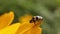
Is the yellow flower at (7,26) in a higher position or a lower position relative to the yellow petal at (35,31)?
higher

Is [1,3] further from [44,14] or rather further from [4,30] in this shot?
[4,30]

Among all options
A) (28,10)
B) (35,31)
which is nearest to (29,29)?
(35,31)

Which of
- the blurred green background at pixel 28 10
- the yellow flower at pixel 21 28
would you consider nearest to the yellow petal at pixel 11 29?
the yellow flower at pixel 21 28

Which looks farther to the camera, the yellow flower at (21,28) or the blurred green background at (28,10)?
the blurred green background at (28,10)

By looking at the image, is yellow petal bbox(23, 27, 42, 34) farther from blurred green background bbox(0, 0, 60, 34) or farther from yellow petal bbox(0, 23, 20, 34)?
blurred green background bbox(0, 0, 60, 34)

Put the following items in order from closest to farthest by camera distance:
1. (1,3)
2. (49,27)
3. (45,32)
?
1. (45,32)
2. (49,27)
3. (1,3)

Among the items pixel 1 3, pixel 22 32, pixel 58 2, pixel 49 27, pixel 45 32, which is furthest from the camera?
pixel 58 2

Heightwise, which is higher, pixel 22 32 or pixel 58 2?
pixel 58 2

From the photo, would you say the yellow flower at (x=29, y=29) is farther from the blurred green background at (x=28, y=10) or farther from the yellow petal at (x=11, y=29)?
the blurred green background at (x=28, y=10)

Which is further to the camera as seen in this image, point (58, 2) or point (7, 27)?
point (58, 2)

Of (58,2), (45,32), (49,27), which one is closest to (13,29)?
(45,32)

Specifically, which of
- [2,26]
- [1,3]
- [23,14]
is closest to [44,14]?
[23,14]
